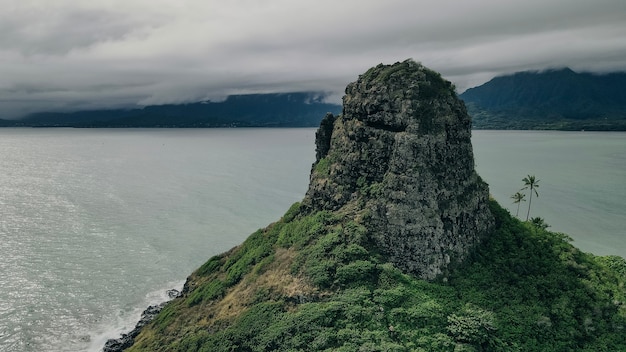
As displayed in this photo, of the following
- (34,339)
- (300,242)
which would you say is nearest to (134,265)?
(34,339)

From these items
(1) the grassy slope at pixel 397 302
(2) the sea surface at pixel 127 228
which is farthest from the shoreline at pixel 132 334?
(2) the sea surface at pixel 127 228

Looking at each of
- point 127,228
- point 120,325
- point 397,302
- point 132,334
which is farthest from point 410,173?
point 127,228

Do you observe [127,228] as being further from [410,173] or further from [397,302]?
[397,302]

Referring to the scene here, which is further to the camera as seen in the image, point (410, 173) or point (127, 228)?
point (127, 228)

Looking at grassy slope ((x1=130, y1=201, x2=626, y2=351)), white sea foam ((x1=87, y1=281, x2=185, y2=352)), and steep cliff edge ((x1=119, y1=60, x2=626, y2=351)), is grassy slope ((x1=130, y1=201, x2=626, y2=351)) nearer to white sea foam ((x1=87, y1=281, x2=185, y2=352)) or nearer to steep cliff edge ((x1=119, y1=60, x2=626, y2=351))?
steep cliff edge ((x1=119, y1=60, x2=626, y2=351))

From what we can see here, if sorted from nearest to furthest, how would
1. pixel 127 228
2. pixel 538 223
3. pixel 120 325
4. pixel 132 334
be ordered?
pixel 132 334 → pixel 538 223 → pixel 120 325 → pixel 127 228

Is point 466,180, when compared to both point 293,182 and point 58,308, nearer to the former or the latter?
point 58,308

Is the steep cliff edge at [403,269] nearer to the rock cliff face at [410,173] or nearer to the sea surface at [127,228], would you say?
the rock cliff face at [410,173]

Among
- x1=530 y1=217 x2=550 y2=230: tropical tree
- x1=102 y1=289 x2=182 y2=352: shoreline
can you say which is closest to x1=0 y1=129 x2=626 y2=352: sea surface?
x1=102 y1=289 x2=182 y2=352: shoreline
